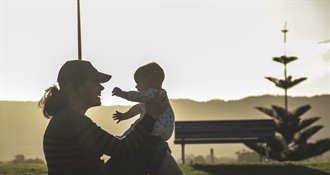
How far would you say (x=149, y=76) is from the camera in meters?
5.44

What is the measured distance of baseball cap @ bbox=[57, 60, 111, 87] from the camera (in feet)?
14.6

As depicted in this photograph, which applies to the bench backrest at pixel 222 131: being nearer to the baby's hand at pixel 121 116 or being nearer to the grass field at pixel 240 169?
the grass field at pixel 240 169

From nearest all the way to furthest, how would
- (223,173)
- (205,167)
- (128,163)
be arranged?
1. (128,163)
2. (223,173)
3. (205,167)

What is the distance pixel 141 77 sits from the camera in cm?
548

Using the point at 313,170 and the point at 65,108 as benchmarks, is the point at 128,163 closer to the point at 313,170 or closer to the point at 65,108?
the point at 65,108

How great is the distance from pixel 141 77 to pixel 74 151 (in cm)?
131

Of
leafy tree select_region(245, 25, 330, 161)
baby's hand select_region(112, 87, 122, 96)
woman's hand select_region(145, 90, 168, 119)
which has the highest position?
baby's hand select_region(112, 87, 122, 96)

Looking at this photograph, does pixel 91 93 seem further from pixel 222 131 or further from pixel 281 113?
pixel 281 113

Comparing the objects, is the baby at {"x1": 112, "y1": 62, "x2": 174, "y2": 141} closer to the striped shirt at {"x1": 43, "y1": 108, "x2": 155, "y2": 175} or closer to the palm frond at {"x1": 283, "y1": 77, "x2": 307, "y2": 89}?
the striped shirt at {"x1": 43, "y1": 108, "x2": 155, "y2": 175}

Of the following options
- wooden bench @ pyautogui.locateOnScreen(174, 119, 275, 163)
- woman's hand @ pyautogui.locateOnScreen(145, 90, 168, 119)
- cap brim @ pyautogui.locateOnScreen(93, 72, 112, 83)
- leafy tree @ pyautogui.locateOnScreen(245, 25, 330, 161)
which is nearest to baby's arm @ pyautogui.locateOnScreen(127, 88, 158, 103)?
woman's hand @ pyautogui.locateOnScreen(145, 90, 168, 119)

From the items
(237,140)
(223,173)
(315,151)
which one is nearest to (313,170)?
(223,173)

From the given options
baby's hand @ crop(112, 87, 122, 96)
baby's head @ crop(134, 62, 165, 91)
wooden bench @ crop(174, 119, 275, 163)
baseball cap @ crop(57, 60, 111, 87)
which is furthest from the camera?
wooden bench @ crop(174, 119, 275, 163)

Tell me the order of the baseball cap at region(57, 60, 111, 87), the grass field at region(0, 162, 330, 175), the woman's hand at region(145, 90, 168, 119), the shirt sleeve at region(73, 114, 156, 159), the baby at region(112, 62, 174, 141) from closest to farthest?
the shirt sleeve at region(73, 114, 156, 159), the baseball cap at region(57, 60, 111, 87), the woman's hand at region(145, 90, 168, 119), the baby at region(112, 62, 174, 141), the grass field at region(0, 162, 330, 175)

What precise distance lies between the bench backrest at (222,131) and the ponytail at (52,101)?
45.5ft
